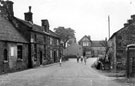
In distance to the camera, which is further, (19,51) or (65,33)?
(65,33)

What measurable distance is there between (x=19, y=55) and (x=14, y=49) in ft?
9.20

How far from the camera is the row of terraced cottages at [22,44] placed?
29.5 metres

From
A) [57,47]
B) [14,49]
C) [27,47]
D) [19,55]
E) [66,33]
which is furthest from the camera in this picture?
[66,33]

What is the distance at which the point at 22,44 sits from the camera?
35281mm

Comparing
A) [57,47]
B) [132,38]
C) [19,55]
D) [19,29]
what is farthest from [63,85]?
[57,47]

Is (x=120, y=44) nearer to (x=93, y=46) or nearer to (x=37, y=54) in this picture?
(x=37, y=54)

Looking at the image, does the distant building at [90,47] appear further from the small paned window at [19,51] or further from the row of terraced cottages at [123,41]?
the small paned window at [19,51]

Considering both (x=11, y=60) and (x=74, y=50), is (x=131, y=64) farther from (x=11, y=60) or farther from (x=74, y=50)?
(x=74, y=50)

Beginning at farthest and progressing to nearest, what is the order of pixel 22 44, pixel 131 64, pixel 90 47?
pixel 90 47 < pixel 22 44 < pixel 131 64

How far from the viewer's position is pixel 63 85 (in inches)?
647

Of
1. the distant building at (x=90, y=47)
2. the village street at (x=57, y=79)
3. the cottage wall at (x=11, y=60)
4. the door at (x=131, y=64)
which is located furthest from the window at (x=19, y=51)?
the distant building at (x=90, y=47)

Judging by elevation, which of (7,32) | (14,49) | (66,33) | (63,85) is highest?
(66,33)

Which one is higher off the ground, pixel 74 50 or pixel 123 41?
pixel 123 41

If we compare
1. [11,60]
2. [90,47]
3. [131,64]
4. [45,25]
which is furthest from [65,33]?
Result: [131,64]
